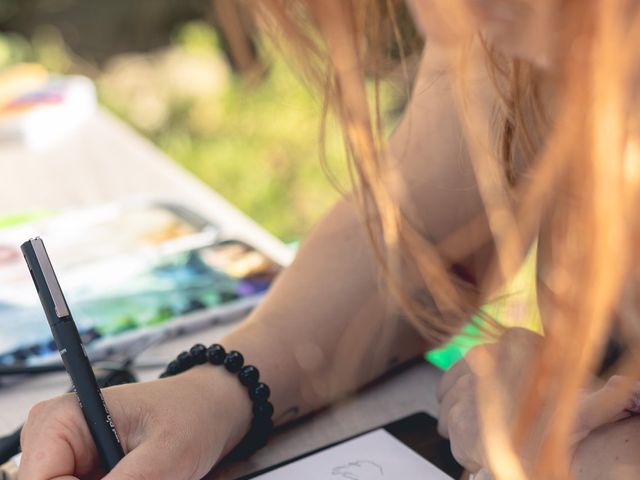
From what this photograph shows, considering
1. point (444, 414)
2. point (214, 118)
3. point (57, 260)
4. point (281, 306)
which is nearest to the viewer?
point (444, 414)

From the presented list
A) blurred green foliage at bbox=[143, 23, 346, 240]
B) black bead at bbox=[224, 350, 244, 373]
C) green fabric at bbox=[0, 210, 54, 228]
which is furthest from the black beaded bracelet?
blurred green foliage at bbox=[143, 23, 346, 240]

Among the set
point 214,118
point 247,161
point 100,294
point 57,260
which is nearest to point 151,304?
point 100,294

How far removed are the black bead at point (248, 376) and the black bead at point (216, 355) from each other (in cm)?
2

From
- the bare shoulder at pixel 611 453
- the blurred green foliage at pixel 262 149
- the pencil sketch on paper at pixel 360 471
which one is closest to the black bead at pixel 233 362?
the pencil sketch on paper at pixel 360 471

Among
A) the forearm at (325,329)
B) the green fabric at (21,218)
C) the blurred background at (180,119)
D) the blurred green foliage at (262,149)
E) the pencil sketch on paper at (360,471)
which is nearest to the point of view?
the pencil sketch on paper at (360,471)

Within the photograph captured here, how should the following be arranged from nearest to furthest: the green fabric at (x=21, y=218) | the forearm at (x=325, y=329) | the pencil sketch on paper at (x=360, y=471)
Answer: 1. the pencil sketch on paper at (x=360, y=471)
2. the forearm at (x=325, y=329)
3. the green fabric at (x=21, y=218)

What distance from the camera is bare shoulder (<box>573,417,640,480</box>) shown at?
0.54m

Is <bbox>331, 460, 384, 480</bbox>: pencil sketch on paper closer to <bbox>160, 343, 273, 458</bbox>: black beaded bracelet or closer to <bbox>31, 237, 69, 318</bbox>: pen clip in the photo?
<bbox>160, 343, 273, 458</bbox>: black beaded bracelet

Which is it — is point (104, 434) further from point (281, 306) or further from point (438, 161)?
point (438, 161)

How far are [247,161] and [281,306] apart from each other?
2331mm

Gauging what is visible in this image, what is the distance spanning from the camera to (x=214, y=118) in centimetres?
340

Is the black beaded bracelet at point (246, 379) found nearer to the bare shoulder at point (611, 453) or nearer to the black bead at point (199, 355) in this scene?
the black bead at point (199, 355)

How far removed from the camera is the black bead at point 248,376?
2.35ft

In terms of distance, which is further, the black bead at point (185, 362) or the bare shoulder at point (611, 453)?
the black bead at point (185, 362)
